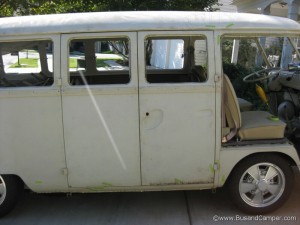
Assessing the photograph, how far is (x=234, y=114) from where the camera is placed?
3.74 metres

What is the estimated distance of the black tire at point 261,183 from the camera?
3715mm

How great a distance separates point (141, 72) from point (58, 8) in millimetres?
5831

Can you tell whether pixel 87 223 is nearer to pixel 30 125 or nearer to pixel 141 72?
pixel 30 125

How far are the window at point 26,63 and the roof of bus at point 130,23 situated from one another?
168 millimetres

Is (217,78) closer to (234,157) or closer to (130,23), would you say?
(234,157)

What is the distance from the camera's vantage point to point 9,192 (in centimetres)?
370

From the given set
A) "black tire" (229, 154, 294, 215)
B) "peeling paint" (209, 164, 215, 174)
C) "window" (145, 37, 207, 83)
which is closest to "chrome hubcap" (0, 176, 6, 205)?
"window" (145, 37, 207, 83)

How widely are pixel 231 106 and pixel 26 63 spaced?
7.19 ft

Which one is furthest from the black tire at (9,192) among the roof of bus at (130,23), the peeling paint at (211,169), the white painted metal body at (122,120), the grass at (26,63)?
the peeling paint at (211,169)

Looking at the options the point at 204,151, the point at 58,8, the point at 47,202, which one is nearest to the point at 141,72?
the point at 204,151

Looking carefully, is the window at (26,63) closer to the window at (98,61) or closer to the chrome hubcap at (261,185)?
the window at (98,61)

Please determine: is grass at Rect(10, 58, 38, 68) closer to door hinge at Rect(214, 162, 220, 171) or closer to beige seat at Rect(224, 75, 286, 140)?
beige seat at Rect(224, 75, 286, 140)

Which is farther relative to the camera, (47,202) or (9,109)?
(47,202)

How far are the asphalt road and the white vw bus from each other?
21 centimetres
